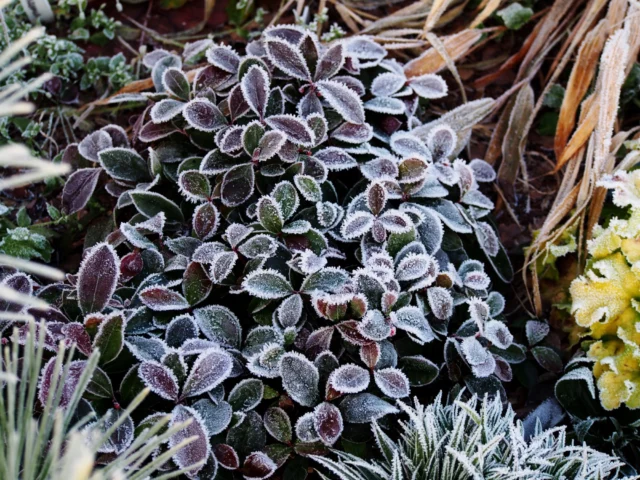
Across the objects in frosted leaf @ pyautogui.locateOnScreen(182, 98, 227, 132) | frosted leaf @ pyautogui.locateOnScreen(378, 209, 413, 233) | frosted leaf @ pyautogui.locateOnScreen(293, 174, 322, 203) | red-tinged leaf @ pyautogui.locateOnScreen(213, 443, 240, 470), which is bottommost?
red-tinged leaf @ pyautogui.locateOnScreen(213, 443, 240, 470)

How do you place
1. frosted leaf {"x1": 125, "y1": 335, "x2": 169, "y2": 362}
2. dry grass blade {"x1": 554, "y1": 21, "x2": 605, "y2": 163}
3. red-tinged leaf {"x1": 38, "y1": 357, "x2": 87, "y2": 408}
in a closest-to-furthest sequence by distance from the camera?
red-tinged leaf {"x1": 38, "y1": 357, "x2": 87, "y2": 408} → frosted leaf {"x1": 125, "y1": 335, "x2": 169, "y2": 362} → dry grass blade {"x1": 554, "y1": 21, "x2": 605, "y2": 163}

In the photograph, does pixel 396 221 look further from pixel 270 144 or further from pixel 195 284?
pixel 195 284

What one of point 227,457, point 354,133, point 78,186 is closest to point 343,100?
point 354,133

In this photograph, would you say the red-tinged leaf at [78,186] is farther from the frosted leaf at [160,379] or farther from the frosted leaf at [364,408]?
the frosted leaf at [364,408]

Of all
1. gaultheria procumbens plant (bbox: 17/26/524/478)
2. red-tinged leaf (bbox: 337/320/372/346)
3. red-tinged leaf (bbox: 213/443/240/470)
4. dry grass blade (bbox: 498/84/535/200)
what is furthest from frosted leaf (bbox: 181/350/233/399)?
dry grass blade (bbox: 498/84/535/200)

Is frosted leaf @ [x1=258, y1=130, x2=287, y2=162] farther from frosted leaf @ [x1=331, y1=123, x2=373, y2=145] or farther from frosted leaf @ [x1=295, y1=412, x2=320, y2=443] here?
frosted leaf @ [x1=295, y1=412, x2=320, y2=443]
